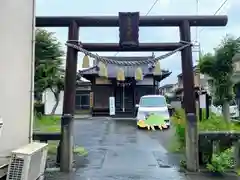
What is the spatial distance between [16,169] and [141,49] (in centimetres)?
414

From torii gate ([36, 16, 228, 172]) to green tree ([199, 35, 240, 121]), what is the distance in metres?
5.65

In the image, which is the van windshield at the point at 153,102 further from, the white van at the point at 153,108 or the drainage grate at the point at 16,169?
the drainage grate at the point at 16,169

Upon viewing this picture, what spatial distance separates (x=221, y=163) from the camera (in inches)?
265

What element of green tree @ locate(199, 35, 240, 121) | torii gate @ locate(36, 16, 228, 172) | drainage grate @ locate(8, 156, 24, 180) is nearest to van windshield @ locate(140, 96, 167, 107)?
green tree @ locate(199, 35, 240, 121)

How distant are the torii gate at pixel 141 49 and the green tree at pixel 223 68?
18.5 feet

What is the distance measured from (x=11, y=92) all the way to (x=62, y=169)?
2.55m

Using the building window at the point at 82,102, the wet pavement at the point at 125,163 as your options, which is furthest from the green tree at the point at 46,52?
the building window at the point at 82,102

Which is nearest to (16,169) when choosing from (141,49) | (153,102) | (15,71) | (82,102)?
(15,71)

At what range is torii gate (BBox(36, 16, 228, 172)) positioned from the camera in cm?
683

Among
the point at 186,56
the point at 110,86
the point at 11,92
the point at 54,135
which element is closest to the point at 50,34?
the point at 54,135

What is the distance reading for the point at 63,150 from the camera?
6.80 metres

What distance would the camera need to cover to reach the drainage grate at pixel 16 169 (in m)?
4.26

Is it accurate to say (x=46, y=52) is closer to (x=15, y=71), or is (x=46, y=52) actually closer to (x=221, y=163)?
(x=15, y=71)

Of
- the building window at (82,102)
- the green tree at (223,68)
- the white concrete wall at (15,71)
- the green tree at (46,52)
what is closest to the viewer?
the white concrete wall at (15,71)
